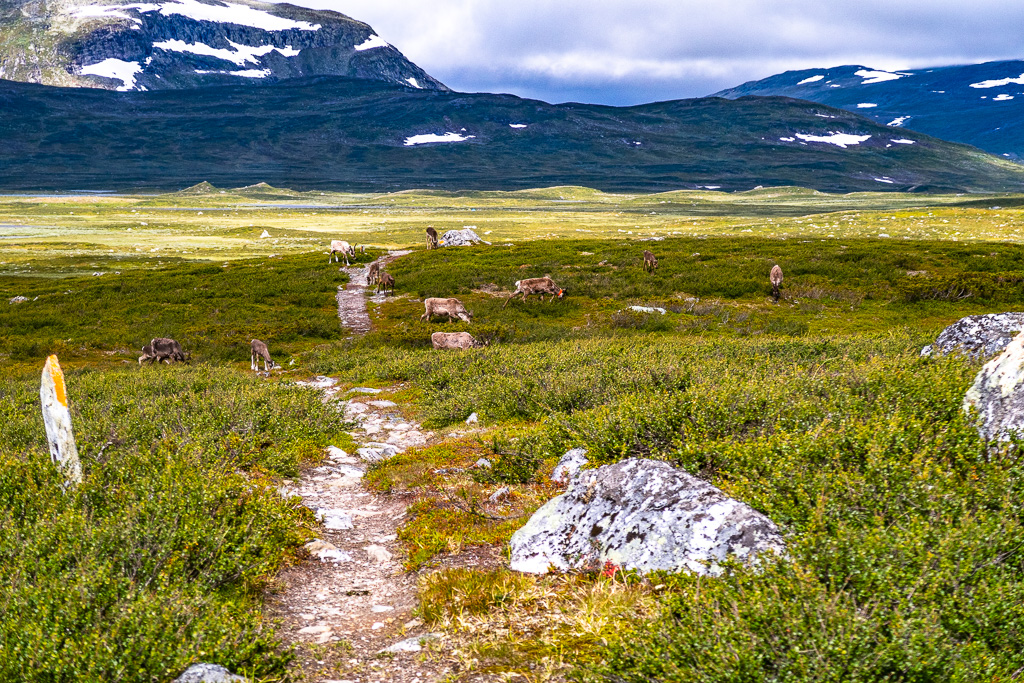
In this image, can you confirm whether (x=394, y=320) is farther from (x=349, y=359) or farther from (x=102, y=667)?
(x=102, y=667)

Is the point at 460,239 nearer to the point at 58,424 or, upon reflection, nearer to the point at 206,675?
the point at 58,424

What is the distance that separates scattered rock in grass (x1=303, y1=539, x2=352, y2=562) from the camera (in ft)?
22.7

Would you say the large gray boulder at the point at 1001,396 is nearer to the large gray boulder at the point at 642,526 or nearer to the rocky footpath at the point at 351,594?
the large gray boulder at the point at 642,526

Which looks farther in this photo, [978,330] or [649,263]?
[649,263]

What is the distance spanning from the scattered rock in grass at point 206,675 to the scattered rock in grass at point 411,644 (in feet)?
4.03

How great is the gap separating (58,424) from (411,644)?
469cm

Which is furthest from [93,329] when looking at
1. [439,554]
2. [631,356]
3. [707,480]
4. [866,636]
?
[866,636]

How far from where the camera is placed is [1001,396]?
21.9 feet

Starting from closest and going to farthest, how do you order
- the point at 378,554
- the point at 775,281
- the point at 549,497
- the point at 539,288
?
the point at 378,554
the point at 549,497
the point at 539,288
the point at 775,281

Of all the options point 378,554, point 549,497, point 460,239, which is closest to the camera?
point 378,554

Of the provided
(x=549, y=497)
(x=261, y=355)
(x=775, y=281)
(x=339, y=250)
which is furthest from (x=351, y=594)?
(x=339, y=250)

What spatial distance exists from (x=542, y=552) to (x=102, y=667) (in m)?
3.69

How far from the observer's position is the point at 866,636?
3498 mm

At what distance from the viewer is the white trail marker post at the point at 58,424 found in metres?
6.46
